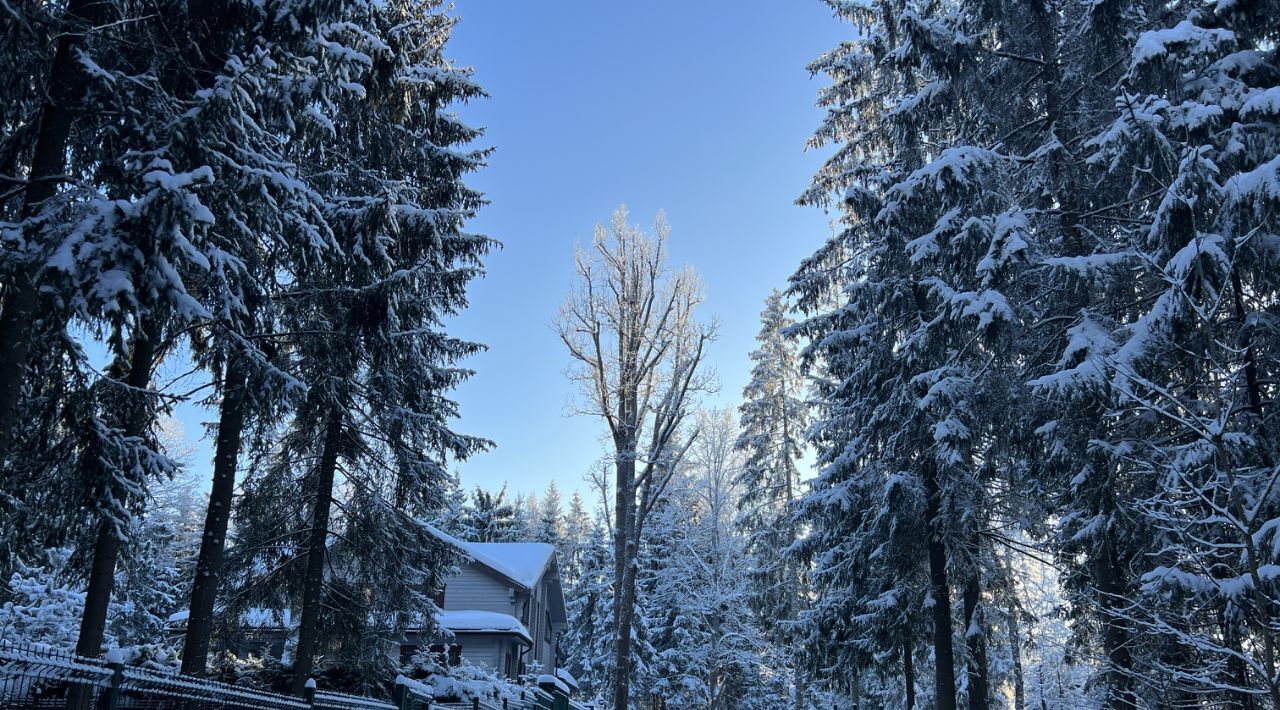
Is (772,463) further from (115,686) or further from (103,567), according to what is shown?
(115,686)

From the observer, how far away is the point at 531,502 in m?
86.0

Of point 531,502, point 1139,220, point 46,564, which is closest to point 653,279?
point 1139,220

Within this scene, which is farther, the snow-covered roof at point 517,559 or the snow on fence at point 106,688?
the snow-covered roof at point 517,559

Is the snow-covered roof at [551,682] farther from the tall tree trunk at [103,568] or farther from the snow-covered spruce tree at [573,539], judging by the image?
the snow-covered spruce tree at [573,539]

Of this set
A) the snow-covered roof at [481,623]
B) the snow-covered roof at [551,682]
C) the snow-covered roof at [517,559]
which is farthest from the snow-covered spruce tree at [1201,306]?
the snow-covered roof at [517,559]

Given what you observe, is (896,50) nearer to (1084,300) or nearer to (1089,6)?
(1089,6)

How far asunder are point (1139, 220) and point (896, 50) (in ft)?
14.3

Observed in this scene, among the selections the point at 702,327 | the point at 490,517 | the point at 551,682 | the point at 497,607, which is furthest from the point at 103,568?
the point at 490,517

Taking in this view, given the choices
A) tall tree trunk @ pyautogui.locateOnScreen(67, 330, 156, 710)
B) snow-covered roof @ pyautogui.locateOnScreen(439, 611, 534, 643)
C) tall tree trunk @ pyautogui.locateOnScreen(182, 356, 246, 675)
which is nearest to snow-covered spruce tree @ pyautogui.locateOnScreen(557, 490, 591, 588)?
snow-covered roof @ pyautogui.locateOnScreen(439, 611, 534, 643)

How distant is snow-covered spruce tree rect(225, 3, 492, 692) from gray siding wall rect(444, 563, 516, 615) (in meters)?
12.0

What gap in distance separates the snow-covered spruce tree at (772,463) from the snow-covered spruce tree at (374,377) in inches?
570

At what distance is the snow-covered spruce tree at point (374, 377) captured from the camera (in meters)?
10.6

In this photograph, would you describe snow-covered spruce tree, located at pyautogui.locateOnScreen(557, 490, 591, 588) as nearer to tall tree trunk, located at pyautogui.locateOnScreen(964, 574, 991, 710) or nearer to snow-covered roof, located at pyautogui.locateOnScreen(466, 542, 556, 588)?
snow-covered roof, located at pyautogui.locateOnScreen(466, 542, 556, 588)

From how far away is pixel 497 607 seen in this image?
25.2 meters
